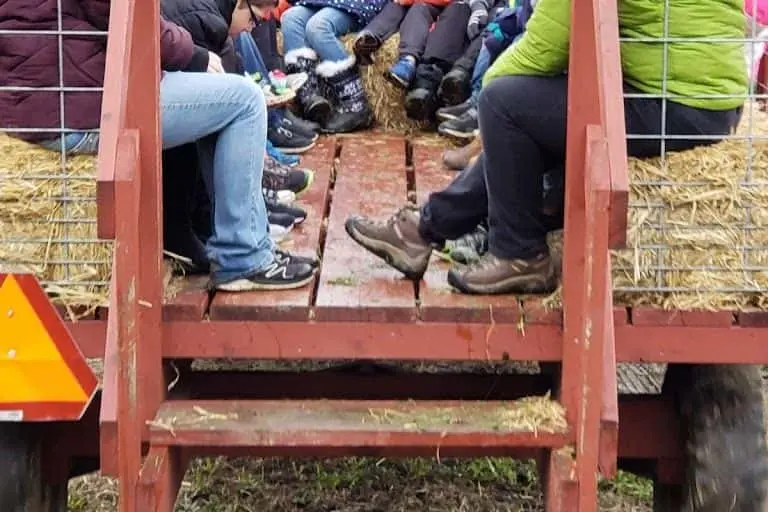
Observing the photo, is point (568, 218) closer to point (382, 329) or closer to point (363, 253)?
point (382, 329)

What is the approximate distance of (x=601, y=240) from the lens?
3.12 metres

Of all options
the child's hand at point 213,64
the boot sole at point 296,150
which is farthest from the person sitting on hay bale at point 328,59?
the child's hand at point 213,64

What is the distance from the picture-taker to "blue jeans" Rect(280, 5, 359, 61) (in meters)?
7.03

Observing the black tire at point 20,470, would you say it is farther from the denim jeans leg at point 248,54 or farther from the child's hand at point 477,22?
the child's hand at point 477,22

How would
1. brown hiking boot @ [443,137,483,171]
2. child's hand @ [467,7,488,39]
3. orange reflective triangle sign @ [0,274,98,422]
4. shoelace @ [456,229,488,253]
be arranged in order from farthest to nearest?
child's hand @ [467,7,488,39] → brown hiking boot @ [443,137,483,171] → shoelace @ [456,229,488,253] → orange reflective triangle sign @ [0,274,98,422]

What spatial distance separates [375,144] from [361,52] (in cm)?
114

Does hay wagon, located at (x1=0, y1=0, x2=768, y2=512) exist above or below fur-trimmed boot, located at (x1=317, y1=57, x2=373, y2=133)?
above

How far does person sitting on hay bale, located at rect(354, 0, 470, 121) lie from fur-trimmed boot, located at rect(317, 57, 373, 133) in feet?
0.54

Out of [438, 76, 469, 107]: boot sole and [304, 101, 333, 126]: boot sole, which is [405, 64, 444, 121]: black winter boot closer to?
[438, 76, 469, 107]: boot sole

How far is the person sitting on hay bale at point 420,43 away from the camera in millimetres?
6887

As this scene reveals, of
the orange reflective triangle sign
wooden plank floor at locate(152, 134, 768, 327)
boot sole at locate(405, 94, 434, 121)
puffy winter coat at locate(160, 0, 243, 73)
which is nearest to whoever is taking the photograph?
the orange reflective triangle sign

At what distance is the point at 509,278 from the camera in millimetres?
3689

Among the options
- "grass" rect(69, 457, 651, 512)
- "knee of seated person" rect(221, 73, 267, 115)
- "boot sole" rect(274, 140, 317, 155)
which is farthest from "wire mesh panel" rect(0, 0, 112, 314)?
"boot sole" rect(274, 140, 317, 155)

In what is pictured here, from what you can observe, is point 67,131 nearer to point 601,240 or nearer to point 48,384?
point 48,384
